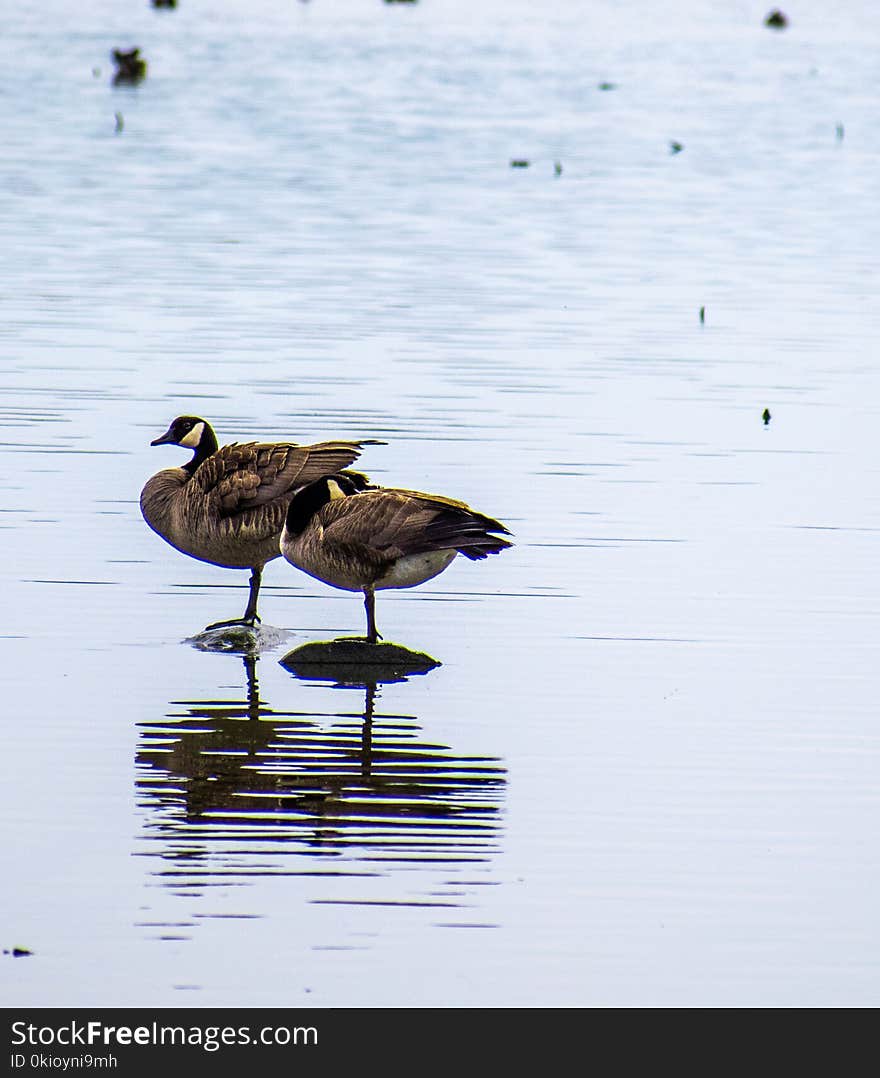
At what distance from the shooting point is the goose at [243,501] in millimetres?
12531

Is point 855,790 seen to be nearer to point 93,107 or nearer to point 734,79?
point 93,107

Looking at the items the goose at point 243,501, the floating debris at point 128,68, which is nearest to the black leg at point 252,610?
the goose at point 243,501

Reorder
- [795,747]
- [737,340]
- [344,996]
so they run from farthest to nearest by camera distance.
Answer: [737,340]
[795,747]
[344,996]

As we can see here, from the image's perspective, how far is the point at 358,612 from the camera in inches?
525

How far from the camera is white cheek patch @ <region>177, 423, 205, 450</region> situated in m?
13.6

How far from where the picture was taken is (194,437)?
13.7 metres

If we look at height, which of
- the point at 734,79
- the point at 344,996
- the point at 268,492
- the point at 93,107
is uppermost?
the point at 734,79

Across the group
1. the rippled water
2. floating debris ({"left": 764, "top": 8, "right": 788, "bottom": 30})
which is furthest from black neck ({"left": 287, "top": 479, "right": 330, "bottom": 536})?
floating debris ({"left": 764, "top": 8, "right": 788, "bottom": 30})

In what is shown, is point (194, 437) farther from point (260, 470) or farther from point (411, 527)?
point (411, 527)

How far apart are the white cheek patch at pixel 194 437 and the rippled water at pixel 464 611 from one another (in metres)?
0.91

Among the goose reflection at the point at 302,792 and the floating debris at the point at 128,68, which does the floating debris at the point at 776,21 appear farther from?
the goose reflection at the point at 302,792

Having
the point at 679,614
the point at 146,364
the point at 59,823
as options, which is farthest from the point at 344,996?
the point at 146,364

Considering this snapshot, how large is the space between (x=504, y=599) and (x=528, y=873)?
4.92 m

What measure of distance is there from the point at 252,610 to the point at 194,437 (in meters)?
1.53
